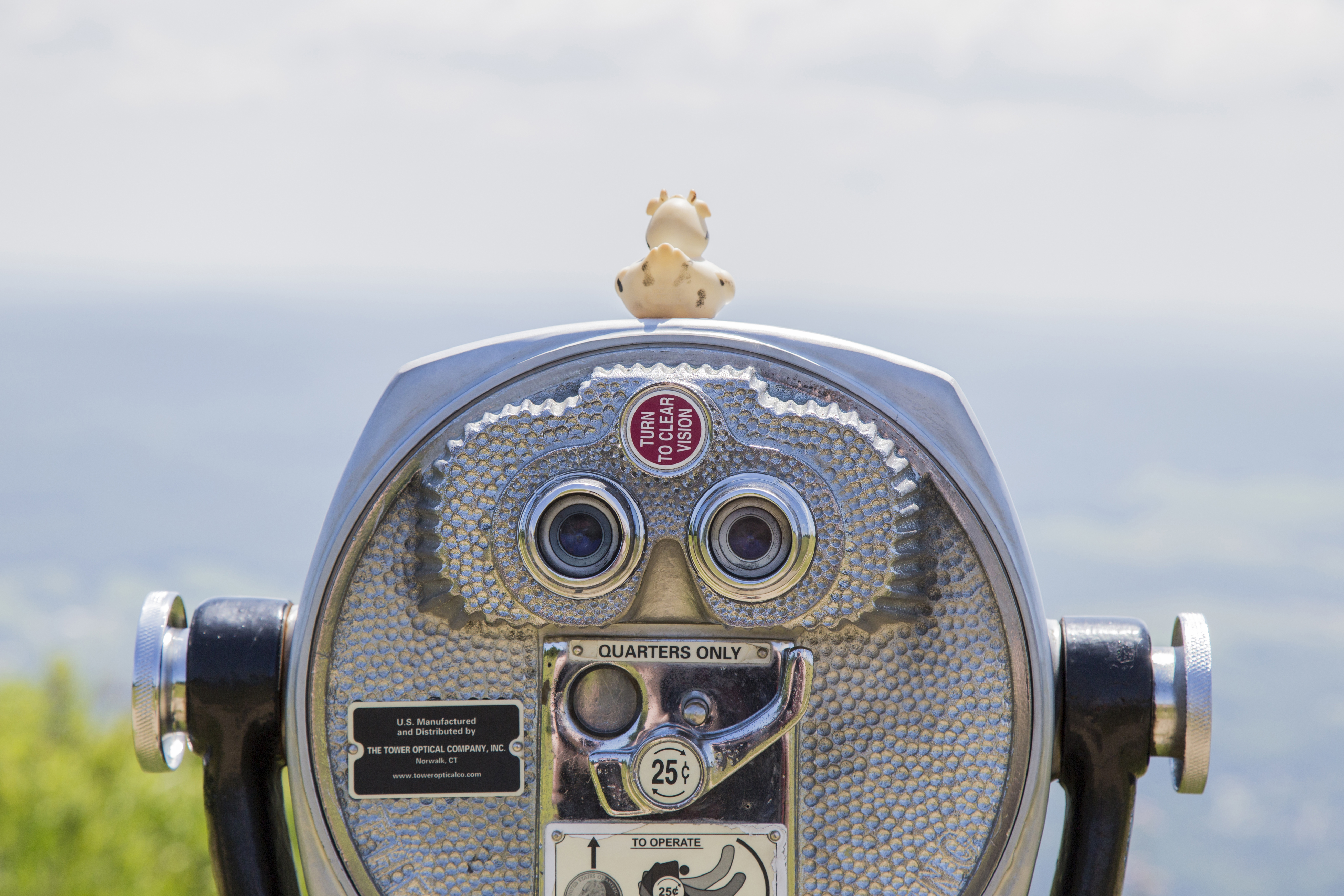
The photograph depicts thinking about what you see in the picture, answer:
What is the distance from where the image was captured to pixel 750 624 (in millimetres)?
1417

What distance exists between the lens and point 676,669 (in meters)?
1.45

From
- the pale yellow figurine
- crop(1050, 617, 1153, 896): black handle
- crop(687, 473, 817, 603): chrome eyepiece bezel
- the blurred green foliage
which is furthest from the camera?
the blurred green foliage

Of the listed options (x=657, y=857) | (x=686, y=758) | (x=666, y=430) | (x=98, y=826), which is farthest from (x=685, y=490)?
(x=98, y=826)

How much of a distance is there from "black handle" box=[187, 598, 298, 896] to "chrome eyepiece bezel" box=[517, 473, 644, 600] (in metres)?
0.34

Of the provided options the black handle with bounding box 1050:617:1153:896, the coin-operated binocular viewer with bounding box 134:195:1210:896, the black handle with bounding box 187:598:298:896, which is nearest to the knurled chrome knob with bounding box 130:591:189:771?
the black handle with bounding box 187:598:298:896

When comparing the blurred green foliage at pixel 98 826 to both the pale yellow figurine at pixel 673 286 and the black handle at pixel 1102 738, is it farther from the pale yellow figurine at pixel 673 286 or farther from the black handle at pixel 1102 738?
the black handle at pixel 1102 738

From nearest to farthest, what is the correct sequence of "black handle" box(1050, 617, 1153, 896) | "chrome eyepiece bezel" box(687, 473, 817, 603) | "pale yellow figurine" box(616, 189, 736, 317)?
1. "chrome eyepiece bezel" box(687, 473, 817, 603)
2. "black handle" box(1050, 617, 1153, 896)
3. "pale yellow figurine" box(616, 189, 736, 317)

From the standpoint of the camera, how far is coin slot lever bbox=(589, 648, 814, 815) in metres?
1.41

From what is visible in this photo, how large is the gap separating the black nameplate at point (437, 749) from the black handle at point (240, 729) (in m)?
0.14

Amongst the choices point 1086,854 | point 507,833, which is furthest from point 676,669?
point 1086,854

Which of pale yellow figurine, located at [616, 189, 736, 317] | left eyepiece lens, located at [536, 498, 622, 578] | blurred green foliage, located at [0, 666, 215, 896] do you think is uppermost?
pale yellow figurine, located at [616, 189, 736, 317]

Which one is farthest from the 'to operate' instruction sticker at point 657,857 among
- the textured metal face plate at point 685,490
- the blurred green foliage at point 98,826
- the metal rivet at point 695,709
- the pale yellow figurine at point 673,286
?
the blurred green foliage at point 98,826

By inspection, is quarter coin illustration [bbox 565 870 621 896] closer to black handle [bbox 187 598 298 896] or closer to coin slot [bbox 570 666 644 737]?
coin slot [bbox 570 666 644 737]

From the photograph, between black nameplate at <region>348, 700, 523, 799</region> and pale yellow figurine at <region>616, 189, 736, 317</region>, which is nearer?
black nameplate at <region>348, 700, 523, 799</region>
